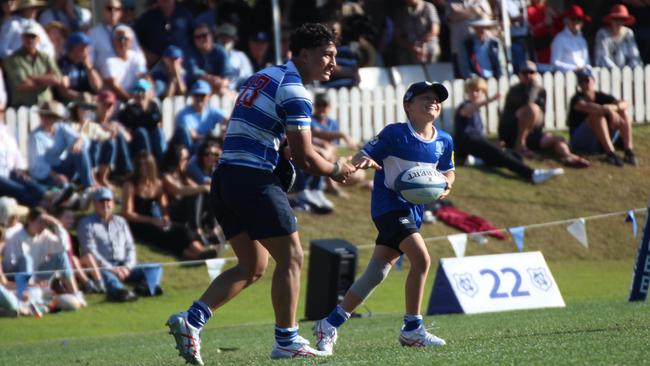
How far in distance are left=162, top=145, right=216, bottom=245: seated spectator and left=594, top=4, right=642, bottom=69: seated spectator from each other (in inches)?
342

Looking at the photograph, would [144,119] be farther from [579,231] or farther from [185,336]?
[185,336]

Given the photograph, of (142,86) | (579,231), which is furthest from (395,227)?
(142,86)

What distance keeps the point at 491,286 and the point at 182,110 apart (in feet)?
20.0

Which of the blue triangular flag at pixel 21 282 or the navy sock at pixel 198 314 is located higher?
the navy sock at pixel 198 314

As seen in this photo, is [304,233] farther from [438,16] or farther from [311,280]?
[438,16]

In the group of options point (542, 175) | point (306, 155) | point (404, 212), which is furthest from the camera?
point (542, 175)

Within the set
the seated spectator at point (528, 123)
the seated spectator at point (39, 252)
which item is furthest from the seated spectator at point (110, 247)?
the seated spectator at point (528, 123)

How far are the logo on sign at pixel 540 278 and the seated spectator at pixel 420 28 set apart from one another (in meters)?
8.52

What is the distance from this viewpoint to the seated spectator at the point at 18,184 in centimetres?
1587

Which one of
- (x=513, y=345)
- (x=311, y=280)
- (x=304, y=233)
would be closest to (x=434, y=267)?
(x=304, y=233)

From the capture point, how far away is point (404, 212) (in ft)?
29.8

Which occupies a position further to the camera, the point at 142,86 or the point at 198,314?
the point at 142,86

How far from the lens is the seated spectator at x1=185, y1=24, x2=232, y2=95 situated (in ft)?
60.8

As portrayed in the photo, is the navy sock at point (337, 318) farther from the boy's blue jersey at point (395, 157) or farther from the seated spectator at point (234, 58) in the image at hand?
the seated spectator at point (234, 58)
